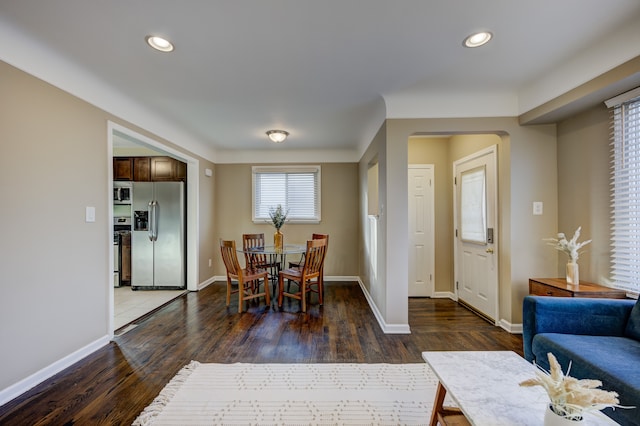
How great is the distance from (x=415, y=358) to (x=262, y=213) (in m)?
3.80

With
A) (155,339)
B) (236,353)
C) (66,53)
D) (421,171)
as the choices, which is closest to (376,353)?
(236,353)

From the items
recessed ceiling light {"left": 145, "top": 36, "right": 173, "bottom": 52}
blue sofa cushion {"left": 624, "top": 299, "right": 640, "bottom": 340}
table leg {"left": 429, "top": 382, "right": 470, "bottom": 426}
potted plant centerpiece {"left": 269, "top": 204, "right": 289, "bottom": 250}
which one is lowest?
table leg {"left": 429, "top": 382, "right": 470, "bottom": 426}

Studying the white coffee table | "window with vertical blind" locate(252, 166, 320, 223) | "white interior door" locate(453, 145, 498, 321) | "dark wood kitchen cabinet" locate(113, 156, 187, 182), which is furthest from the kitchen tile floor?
"white interior door" locate(453, 145, 498, 321)

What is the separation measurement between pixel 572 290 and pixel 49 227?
4.23 m

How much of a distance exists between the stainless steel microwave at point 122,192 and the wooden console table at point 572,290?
228 inches

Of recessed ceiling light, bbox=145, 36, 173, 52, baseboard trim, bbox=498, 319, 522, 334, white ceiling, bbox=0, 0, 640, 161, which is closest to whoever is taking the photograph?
white ceiling, bbox=0, 0, 640, 161

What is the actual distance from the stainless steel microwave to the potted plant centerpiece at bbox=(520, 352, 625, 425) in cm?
554

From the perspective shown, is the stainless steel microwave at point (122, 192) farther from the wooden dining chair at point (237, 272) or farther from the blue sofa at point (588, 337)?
the blue sofa at point (588, 337)

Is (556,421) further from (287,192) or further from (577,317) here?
(287,192)

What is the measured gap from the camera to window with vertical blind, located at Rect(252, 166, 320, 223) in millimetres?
5293

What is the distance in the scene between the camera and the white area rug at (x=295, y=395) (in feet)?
5.44

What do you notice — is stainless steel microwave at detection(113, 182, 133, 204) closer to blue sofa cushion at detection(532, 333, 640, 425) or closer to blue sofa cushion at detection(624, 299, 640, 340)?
blue sofa cushion at detection(532, 333, 640, 425)

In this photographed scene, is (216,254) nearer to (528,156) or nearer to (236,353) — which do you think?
(236,353)

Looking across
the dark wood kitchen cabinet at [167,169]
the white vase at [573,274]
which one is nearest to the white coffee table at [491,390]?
the white vase at [573,274]
